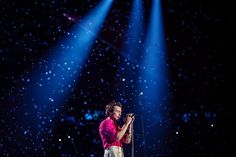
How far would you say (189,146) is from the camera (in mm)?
6793

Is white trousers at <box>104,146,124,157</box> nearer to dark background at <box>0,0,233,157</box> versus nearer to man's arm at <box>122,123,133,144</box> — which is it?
man's arm at <box>122,123,133,144</box>

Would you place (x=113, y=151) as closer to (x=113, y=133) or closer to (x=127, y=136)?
(x=113, y=133)

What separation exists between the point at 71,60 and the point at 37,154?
2.35 metres

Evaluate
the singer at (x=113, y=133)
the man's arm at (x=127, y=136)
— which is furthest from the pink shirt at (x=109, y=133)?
the man's arm at (x=127, y=136)

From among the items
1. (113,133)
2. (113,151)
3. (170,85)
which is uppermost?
(170,85)

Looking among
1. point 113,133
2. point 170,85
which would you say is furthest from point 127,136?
point 170,85

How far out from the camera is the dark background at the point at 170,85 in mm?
6719

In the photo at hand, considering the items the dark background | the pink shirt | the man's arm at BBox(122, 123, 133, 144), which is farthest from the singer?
the dark background

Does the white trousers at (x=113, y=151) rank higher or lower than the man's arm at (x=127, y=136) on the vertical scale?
lower

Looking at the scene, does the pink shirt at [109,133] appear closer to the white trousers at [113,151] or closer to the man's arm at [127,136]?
the white trousers at [113,151]

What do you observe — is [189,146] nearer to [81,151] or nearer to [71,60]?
[81,151]

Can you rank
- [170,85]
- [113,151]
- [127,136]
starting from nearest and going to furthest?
[113,151] < [127,136] < [170,85]

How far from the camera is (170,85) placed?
7.22m

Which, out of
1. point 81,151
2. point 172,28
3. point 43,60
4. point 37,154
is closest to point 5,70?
point 43,60
